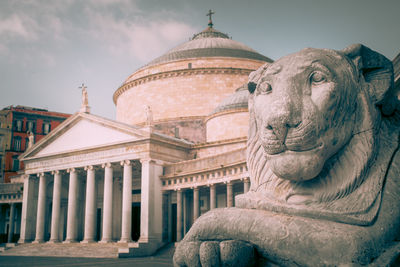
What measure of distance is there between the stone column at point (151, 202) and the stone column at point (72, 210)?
7.64 metres

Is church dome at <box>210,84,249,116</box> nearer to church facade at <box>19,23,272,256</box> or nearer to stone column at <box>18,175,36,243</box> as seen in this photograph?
church facade at <box>19,23,272,256</box>

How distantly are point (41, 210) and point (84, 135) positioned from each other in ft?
27.1

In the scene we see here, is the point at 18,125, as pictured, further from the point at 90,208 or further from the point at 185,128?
the point at 90,208

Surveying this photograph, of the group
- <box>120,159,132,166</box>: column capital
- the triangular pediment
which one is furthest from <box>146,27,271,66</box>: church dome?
<box>120,159,132,166</box>: column capital

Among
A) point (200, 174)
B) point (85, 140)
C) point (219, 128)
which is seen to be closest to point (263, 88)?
point (200, 174)

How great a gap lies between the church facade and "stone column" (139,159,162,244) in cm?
7

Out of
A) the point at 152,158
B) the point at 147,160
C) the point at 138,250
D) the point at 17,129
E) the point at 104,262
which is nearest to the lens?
the point at 104,262

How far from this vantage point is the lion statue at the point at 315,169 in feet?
9.68

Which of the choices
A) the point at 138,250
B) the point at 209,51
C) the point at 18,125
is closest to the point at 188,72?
the point at 209,51

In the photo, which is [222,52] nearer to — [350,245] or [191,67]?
[191,67]

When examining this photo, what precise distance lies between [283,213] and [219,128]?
103ft

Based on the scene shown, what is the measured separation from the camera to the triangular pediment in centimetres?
3341

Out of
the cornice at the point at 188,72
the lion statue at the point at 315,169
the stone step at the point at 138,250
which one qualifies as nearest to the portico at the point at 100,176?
the stone step at the point at 138,250

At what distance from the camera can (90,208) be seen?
34469 millimetres
